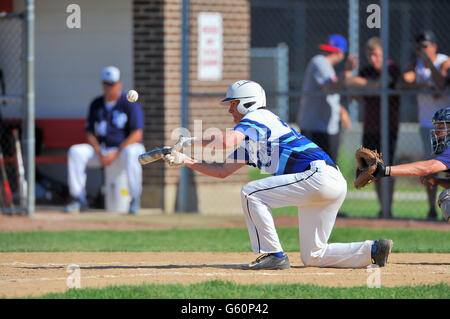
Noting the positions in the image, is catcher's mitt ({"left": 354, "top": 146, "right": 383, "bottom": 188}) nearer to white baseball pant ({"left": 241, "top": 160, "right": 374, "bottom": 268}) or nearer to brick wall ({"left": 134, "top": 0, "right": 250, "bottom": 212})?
white baseball pant ({"left": 241, "top": 160, "right": 374, "bottom": 268})

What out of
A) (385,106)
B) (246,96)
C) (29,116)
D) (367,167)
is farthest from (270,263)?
(29,116)

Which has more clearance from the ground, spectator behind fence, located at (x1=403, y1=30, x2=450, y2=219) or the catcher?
spectator behind fence, located at (x1=403, y1=30, x2=450, y2=219)

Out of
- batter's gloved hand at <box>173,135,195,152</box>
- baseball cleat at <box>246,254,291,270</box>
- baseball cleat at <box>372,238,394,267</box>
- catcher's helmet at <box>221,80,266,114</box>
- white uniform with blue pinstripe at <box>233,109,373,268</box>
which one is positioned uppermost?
catcher's helmet at <box>221,80,266,114</box>

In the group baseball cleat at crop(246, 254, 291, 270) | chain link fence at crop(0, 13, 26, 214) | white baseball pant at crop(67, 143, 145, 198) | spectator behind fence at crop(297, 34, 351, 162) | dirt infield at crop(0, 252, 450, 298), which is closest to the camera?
dirt infield at crop(0, 252, 450, 298)

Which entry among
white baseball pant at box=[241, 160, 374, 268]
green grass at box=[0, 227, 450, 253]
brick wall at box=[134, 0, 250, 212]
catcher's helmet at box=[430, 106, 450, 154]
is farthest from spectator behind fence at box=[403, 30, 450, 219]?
white baseball pant at box=[241, 160, 374, 268]

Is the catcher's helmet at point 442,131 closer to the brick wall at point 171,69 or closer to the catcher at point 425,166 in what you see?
the catcher at point 425,166

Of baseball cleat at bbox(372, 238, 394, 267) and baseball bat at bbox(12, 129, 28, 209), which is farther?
baseball bat at bbox(12, 129, 28, 209)

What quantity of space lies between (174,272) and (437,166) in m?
2.40

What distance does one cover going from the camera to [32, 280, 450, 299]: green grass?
5.80 meters

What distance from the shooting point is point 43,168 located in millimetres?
14477

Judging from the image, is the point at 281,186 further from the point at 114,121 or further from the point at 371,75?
the point at 114,121

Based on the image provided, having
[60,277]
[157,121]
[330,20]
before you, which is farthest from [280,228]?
[330,20]

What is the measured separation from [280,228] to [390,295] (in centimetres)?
536
